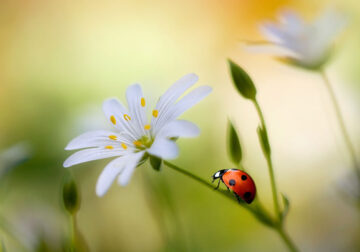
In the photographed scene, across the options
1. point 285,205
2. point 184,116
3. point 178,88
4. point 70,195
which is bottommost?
point 184,116

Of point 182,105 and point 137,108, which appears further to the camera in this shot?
point 137,108

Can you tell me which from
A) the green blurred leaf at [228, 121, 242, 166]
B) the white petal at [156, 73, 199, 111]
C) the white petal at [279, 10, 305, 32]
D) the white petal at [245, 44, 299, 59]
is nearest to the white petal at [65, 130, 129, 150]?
the white petal at [156, 73, 199, 111]

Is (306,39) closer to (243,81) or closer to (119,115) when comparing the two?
(243,81)

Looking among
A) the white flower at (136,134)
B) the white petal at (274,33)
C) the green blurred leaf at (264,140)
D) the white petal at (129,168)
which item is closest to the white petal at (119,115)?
the white flower at (136,134)

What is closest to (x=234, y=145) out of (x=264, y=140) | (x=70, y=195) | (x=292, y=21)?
(x=264, y=140)

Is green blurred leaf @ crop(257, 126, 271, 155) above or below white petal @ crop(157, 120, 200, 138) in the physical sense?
below

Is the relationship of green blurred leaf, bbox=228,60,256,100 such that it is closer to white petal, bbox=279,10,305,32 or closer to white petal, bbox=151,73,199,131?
white petal, bbox=151,73,199,131

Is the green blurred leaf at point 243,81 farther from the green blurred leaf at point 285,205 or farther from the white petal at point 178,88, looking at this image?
the green blurred leaf at point 285,205
